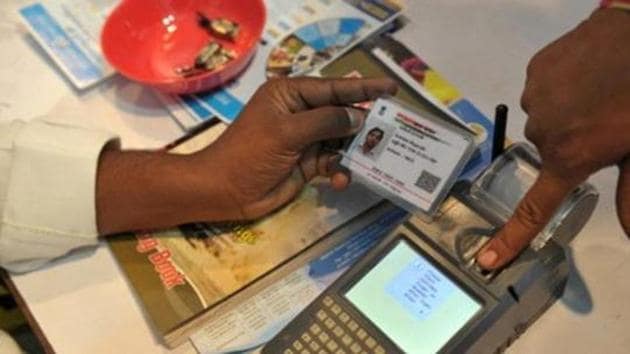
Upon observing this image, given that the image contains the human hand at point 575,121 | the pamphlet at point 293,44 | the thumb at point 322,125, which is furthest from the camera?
the pamphlet at point 293,44

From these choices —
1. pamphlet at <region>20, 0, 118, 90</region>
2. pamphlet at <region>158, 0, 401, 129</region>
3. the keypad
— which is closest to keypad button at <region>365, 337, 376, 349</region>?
the keypad

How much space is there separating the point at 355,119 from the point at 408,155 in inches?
2.4

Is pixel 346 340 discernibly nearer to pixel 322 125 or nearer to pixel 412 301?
pixel 412 301

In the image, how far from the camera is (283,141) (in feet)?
2.39

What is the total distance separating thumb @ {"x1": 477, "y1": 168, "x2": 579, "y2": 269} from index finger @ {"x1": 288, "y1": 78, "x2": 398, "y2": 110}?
190mm

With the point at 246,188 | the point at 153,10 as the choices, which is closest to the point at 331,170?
the point at 246,188

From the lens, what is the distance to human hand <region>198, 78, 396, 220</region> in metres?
0.73

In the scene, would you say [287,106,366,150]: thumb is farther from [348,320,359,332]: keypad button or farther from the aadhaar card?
[348,320,359,332]: keypad button

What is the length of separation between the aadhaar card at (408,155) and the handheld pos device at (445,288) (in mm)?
24

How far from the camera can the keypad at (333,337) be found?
24.3 inches

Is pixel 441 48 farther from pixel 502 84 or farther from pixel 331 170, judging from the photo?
pixel 331 170

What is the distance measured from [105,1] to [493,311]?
0.63 metres

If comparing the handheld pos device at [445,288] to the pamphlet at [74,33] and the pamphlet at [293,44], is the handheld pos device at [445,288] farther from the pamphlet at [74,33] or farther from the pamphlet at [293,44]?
the pamphlet at [74,33]

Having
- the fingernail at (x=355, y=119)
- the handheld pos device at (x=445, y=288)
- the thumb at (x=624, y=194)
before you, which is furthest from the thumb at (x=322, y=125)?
the thumb at (x=624, y=194)
